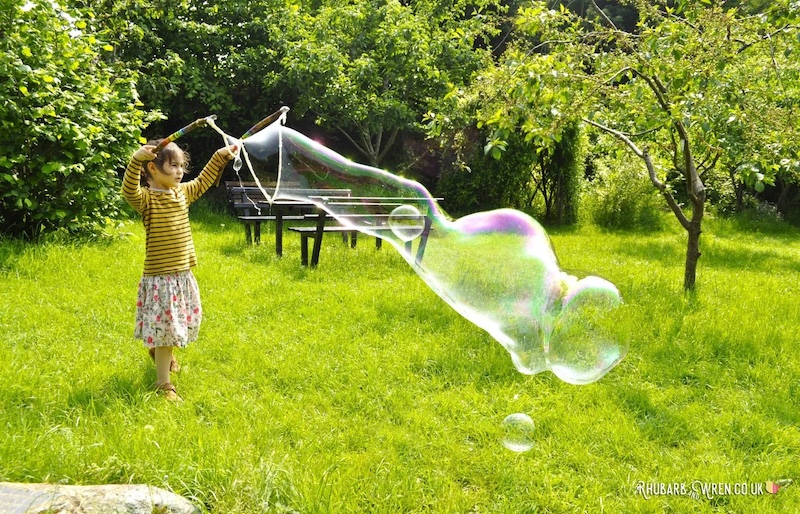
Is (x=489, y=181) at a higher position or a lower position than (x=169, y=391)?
higher

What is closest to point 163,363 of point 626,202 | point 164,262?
point 164,262

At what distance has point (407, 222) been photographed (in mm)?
3393

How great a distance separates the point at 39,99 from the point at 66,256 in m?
1.52

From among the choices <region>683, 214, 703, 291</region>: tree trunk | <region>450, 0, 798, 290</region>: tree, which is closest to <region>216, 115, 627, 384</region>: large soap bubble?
<region>450, 0, 798, 290</region>: tree

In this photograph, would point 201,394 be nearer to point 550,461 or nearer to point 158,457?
point 158,457

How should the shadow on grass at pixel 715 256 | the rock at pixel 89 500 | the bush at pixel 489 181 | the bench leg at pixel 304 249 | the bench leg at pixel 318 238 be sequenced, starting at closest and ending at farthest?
the rock at pixel 89 500
the bench leg at pixel 318 238
the bench leg at pixel 304 249
the shadow on grass at pixel 715 256
the bush at pixel 489 181

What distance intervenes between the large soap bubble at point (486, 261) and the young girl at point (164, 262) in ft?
1.38

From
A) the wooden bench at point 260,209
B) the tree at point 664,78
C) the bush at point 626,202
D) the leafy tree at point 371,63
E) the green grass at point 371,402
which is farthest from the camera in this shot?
the bush at point 626,202

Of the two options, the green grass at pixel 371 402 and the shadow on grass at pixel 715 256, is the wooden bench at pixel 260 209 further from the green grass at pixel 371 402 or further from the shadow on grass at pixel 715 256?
the shadow on grass at pixel 715 256

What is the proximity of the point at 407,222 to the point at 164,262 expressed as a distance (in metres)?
1.36

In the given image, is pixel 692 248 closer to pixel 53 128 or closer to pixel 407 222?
pixel 407 222

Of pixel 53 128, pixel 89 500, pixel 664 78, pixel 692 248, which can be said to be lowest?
pixel 89 500

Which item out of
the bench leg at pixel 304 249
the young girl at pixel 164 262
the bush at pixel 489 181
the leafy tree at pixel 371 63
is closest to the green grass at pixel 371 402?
the young girl at pixel 164 262

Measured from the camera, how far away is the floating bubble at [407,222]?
11.0ft
